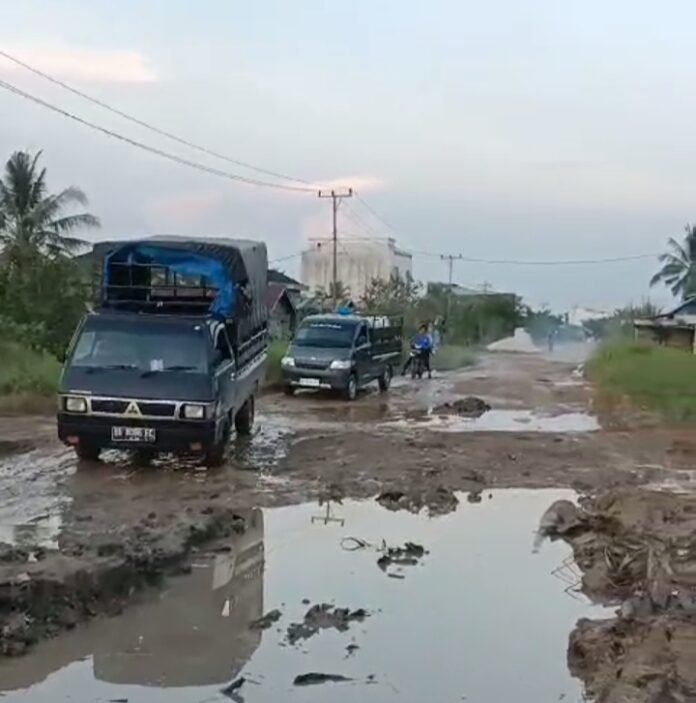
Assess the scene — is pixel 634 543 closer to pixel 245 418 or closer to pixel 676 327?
pixel 245 418

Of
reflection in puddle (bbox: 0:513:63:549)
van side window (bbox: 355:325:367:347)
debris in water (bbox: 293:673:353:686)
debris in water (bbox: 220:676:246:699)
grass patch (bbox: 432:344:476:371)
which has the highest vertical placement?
van side window (bbox: 355:325:367:347)

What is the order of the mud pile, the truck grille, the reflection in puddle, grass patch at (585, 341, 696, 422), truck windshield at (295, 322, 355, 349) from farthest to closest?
truck windshield at (295, 322, 355, 349) → grass patch at (585, 341, 696, 422) → the truck grille → the reflection in puddle → the mud pile

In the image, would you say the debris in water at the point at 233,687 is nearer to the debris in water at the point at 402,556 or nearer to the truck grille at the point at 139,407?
the debris in water at the point at 402,556

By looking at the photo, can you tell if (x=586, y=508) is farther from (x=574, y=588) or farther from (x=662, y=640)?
(x=662, y=640)

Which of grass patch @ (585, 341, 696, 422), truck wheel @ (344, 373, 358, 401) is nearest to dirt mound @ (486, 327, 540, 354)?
grass patch @ (585, 341, 696, 422)

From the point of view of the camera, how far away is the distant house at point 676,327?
5141 cm

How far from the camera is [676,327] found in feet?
171

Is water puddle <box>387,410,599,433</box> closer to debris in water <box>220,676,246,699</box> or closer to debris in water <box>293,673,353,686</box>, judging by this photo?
debris in water <box>293,673,353,686</box>

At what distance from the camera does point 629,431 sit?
20297 millimetres

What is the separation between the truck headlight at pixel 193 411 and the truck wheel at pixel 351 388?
487 inches

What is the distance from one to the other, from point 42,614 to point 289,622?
1626 mm

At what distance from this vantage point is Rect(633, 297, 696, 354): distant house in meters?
51.4

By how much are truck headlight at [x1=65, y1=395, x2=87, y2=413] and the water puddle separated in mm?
7685

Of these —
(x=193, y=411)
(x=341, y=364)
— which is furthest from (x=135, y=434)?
(x=341, y=364)
